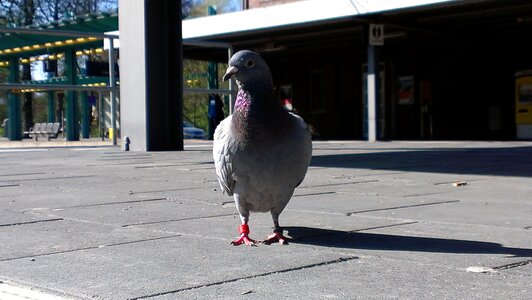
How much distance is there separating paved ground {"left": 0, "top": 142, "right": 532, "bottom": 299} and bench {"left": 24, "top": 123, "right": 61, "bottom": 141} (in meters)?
24.9

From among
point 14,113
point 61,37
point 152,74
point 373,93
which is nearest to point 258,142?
point 152,74

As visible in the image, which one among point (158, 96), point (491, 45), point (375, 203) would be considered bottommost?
point (375, 203)

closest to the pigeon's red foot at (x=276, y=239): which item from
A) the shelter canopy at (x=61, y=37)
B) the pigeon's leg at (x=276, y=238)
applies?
the pigeon's leg at (x=276, y=238)

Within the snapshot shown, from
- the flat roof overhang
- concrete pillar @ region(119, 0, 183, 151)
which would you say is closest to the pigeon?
concrete pillar @ region(119, 0, 183, 151)

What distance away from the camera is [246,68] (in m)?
4.60

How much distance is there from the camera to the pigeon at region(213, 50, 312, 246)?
179 inches

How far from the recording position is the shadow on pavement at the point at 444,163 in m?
10.7

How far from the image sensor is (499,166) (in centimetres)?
1134

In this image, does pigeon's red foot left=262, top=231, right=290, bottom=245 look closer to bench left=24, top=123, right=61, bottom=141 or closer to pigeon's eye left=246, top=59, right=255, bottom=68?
pigeon's eye left=246, top=59, right=255, bottom=68

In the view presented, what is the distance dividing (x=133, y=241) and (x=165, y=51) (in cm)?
1270

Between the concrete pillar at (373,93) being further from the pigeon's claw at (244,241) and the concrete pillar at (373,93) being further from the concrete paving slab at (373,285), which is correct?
the concrete paving slab at (373,285)

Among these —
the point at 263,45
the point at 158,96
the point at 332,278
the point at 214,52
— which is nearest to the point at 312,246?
the point at 332,278

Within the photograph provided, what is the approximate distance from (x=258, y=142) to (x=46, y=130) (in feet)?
103

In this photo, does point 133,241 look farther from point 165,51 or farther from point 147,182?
point 165,51
